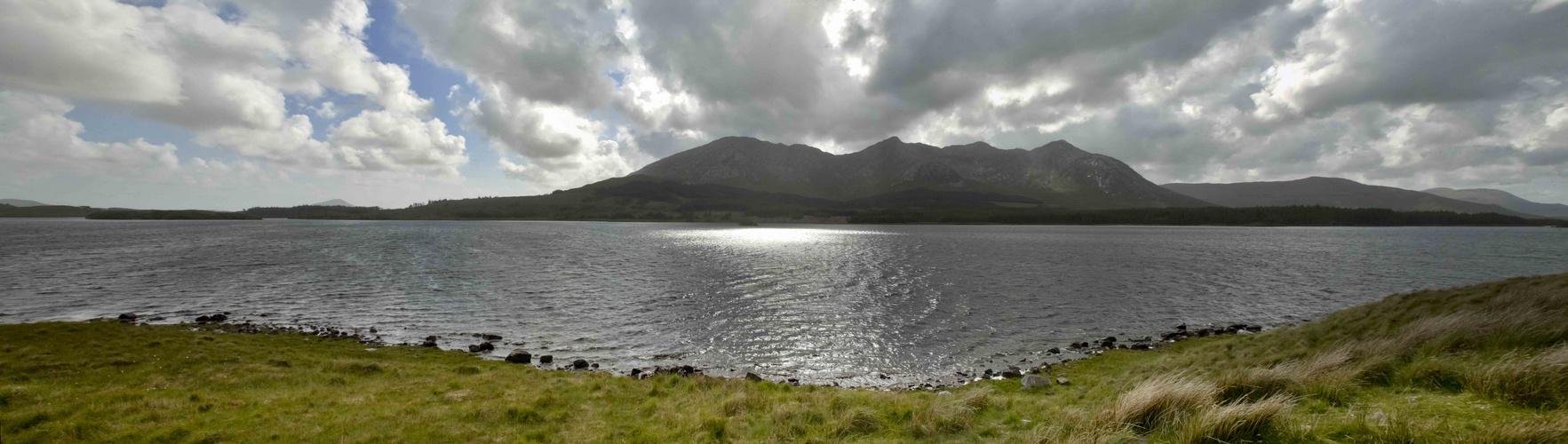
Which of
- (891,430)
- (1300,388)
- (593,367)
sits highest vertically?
(1300,388)

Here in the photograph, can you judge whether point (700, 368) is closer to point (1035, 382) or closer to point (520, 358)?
point (520, 358)

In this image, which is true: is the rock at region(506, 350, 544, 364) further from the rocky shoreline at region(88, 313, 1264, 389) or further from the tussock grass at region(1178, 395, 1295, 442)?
the tussock grass at region(1178, 395, 1295, 442)

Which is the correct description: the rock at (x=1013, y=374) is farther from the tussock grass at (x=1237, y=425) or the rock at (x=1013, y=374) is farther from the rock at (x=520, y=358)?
the rock at (x=520, y=358)

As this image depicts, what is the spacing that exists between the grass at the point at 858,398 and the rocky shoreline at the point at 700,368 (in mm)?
1517

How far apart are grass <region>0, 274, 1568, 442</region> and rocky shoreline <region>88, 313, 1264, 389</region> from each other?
152 cm

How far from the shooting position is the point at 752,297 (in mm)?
47594

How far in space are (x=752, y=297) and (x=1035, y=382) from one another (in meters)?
28.8

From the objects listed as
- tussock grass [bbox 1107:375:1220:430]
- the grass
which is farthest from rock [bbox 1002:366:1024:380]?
tussock grass [bbox 1107:375:1220:430]

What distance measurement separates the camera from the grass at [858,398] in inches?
384

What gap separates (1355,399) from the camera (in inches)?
432

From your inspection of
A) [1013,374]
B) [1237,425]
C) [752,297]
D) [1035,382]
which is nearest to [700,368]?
[1013,374]

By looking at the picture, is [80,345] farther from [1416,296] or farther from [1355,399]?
[1416,296]

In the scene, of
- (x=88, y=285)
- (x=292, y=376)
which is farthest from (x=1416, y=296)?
(x=88, y=285)

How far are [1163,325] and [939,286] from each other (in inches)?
798
